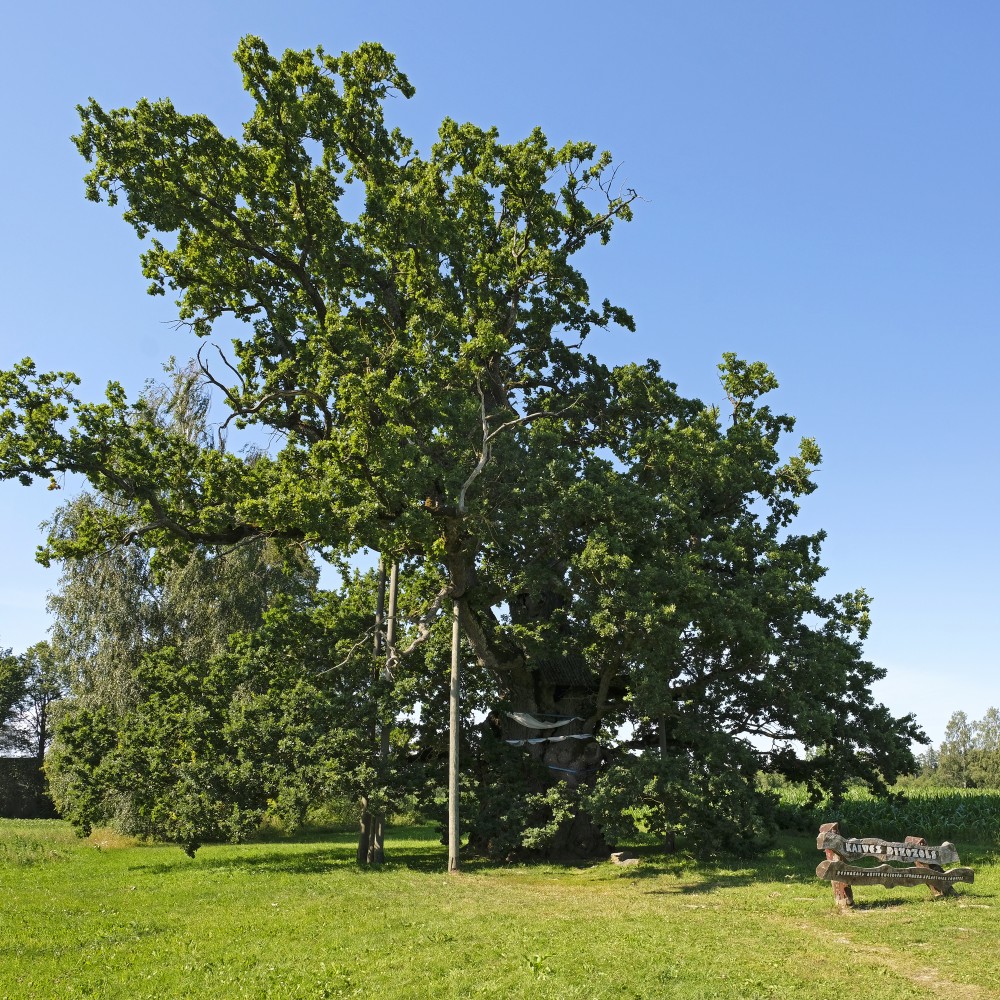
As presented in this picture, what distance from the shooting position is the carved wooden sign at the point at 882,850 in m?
13.3

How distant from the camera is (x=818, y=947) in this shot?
1077 centimetres

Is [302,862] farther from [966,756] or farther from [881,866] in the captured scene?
[966,756]

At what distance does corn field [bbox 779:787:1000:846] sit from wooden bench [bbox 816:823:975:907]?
8.60 m

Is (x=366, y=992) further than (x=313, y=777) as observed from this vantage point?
No

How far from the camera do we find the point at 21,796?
154 feet

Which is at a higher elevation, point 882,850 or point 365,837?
point 882,850

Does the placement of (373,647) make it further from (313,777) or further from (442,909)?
(442,909)

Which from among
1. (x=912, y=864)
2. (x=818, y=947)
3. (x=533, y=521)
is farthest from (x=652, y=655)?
(x=818, y=947)

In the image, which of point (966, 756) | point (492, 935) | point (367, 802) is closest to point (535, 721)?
point (367, 802)

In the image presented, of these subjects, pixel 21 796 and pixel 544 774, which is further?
pixel 21 796

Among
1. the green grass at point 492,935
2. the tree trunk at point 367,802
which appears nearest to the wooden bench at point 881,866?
the green grass at point 492,935

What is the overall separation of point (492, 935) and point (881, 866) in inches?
253

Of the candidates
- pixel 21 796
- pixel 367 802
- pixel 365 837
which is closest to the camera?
pixel 367 802

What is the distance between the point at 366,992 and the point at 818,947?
5.65 metres
